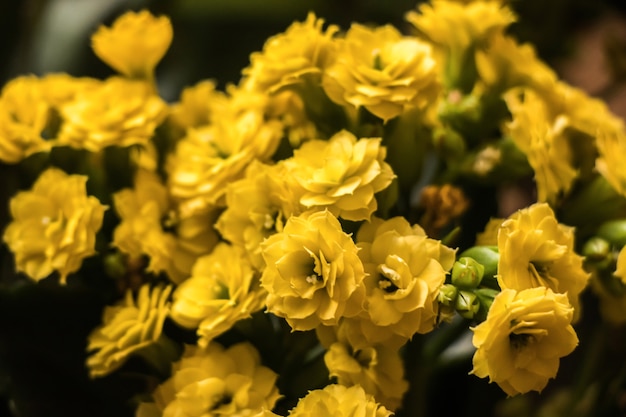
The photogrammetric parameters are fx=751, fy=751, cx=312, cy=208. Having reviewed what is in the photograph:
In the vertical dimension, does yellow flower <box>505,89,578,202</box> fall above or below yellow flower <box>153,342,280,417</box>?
above

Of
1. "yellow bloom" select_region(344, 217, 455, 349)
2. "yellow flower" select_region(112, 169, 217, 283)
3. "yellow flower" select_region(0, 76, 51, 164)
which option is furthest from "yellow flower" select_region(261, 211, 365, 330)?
"yellow flower" select_region(0, 76, 51, 164)

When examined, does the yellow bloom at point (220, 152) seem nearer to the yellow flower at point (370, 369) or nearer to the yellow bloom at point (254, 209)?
the yellow bloom at point (254, 209)

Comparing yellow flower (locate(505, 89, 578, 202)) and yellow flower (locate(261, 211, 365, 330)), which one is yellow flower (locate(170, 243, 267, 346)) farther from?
yellow flower (locate(505, 89, 578, 202))

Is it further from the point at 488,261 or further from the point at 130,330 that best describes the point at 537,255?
the point at 130,330

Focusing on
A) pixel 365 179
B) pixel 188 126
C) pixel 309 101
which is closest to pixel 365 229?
pixel 365 179

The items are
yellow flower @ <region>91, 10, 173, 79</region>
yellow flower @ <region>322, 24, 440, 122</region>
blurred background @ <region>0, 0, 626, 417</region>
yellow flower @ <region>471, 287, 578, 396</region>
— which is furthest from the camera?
blurred background @ <region>0, 0, 626, 417</region>

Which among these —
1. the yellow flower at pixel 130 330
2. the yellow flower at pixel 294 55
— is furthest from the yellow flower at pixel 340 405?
the yellow flower at pixel 294 55

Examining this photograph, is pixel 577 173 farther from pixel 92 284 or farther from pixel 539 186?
pixel 92 284
